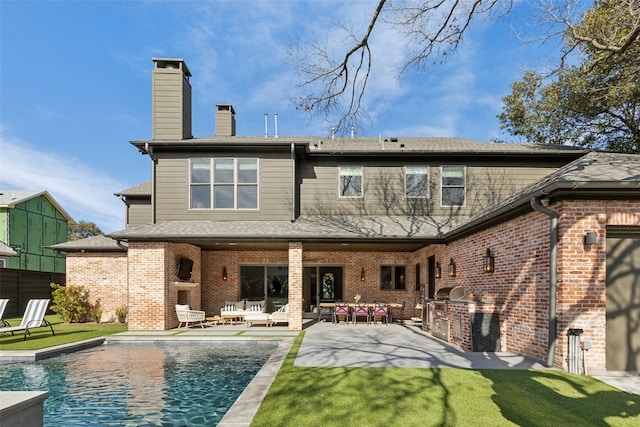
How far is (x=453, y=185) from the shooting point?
13789 mm

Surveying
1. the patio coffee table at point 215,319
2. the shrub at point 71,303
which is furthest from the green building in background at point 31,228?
the patio coffee table at point 215,319

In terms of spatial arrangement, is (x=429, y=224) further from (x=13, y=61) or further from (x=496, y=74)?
(x=13, y=61)

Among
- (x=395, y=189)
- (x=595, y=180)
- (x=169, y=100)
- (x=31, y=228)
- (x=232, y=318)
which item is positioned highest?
(x=169, y=100)

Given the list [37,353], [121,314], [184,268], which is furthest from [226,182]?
[37,353]

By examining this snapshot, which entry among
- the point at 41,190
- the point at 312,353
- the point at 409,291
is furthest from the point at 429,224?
the point at 41,190

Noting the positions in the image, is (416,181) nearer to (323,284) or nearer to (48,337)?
(323,284)

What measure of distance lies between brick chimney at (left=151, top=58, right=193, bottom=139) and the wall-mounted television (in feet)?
15.8

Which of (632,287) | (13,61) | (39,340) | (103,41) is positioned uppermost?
(103,41)

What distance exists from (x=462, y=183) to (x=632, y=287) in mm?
7809

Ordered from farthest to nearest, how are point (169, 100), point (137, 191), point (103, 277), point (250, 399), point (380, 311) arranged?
point (137, 191), point (103, 277), point (169, 100), point (380, 311), point (250, 399)

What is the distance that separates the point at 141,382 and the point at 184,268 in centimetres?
684

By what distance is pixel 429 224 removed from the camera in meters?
12.9

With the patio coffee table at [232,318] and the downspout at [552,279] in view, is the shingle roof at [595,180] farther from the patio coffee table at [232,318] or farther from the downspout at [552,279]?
the patio coffee table at [232,318]

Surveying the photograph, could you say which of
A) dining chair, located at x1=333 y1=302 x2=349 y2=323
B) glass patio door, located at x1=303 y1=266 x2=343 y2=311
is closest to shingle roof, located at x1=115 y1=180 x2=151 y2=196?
glass patio door, located at x1=303 y1=266 x2=343 y2=311
